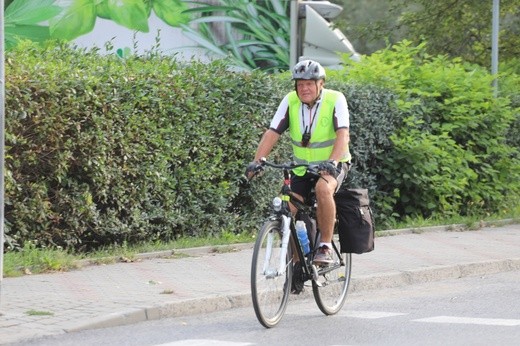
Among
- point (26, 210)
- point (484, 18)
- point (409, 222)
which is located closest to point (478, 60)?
point (484, 18)

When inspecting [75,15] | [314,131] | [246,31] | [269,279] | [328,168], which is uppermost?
[75,15]

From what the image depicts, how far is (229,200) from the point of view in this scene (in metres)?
13.6

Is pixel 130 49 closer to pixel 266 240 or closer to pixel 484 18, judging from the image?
pixel 266 240

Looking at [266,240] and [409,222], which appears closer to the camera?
[266,240]

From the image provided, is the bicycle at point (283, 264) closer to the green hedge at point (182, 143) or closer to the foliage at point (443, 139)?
the green hedge at point (182, 143)

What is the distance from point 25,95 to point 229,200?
134 inches

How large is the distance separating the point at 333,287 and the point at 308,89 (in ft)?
5.38

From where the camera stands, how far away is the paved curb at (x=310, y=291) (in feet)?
28.5

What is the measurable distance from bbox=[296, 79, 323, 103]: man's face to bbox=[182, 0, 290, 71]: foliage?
741 cm

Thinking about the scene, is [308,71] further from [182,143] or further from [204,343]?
[182,143]

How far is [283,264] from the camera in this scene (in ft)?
28.3

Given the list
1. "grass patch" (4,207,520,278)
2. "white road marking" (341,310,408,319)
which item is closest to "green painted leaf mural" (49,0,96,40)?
"grass patch" (4,207,520,278)

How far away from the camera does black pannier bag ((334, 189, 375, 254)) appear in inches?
368

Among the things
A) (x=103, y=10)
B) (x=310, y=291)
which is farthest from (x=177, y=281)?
(x=103, y=10)
